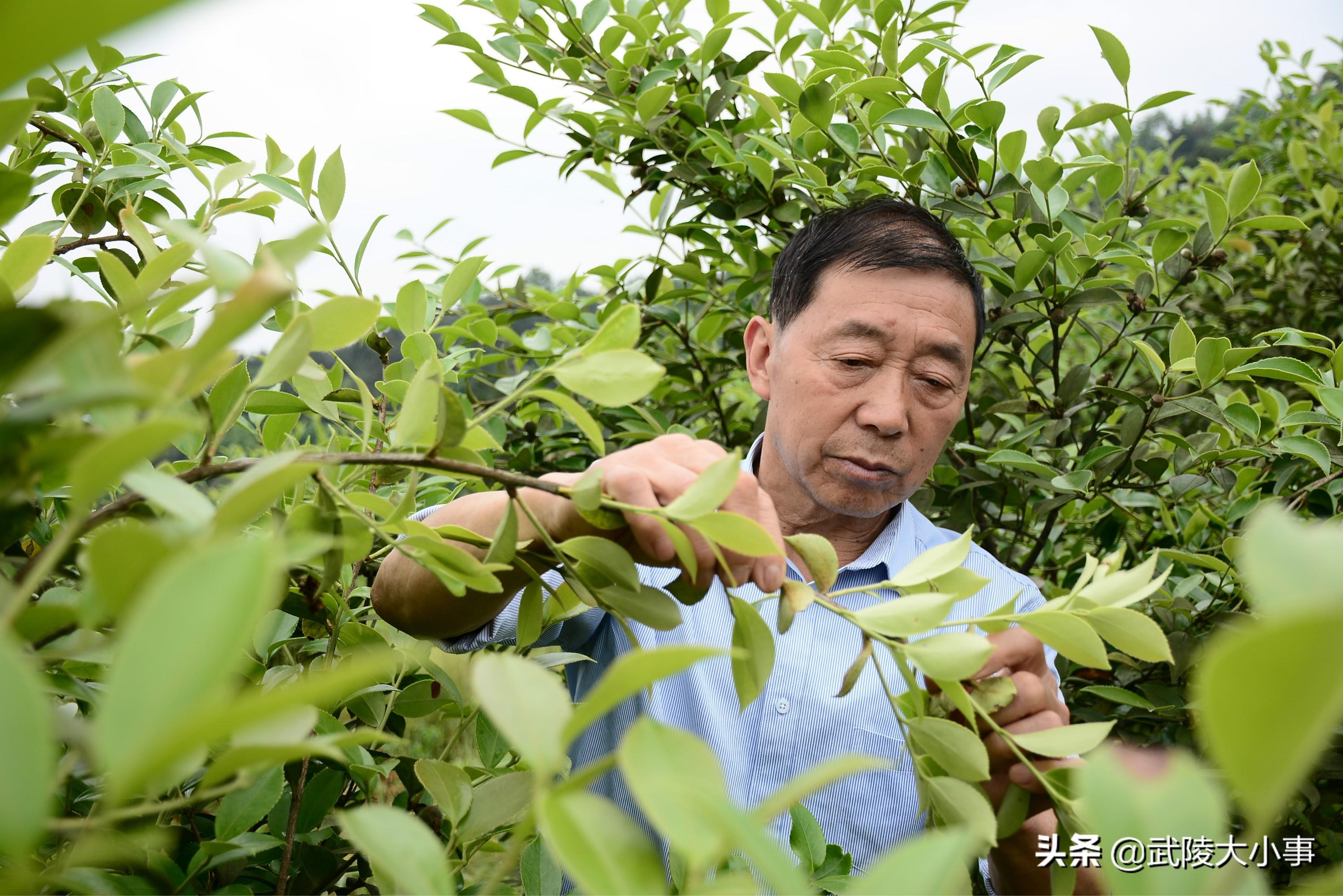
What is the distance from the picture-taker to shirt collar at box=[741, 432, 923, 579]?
1.48 m

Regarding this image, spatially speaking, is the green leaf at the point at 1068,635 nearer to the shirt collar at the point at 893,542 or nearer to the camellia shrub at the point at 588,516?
the camellia shrub at the point at 588,516

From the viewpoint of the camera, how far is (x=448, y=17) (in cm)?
133

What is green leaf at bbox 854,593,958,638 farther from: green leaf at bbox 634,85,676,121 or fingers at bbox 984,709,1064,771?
green leaf at bbox 634,85,676,121

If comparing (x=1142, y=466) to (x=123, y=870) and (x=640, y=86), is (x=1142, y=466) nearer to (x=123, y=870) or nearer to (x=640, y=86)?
(x=640, y=86)

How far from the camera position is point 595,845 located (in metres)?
0.22

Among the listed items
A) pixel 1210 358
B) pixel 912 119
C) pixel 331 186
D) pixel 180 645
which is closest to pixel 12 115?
pixel 180 645

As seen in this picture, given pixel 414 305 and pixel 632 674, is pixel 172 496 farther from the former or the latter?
pixel 414 305

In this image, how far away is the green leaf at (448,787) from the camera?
0.50 metres

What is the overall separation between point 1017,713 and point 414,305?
0.50 meters

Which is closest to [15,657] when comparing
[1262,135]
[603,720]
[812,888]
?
[812,888]

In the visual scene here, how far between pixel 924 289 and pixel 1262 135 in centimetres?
180

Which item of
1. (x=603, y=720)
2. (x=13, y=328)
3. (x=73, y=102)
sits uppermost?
(x=73, y=102)

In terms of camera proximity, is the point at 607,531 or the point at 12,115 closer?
the point at 12,115

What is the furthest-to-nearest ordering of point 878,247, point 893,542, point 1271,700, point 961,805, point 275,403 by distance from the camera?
point 893,542
point 878,247
point 275,403
point 961,805
point 1271,700
